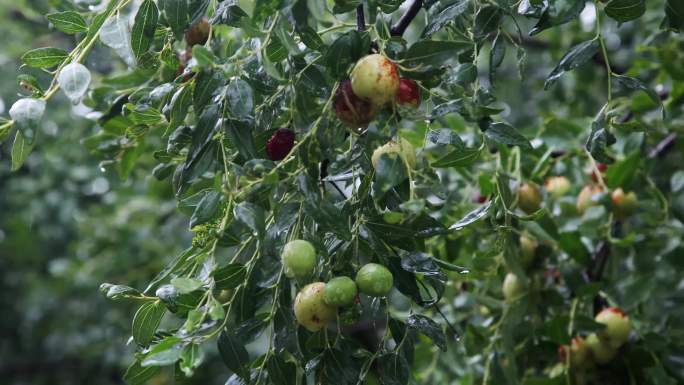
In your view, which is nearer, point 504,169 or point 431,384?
point 504,169

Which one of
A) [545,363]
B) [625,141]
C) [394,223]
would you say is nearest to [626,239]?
[625,141]

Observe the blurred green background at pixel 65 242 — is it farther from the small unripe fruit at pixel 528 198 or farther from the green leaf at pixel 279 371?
the green leaf at pixel 279 371

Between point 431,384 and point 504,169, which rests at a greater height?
point 504,169

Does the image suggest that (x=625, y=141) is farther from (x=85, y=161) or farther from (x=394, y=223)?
(x=85, y=161)

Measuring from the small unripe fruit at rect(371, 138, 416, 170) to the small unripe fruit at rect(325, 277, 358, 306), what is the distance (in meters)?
0.13

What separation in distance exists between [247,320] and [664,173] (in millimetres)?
1233

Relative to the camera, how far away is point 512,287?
1.54 metres

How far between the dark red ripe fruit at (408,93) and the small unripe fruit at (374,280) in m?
0.19

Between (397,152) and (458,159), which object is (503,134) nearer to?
(458,159)

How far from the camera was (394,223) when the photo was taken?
920mm

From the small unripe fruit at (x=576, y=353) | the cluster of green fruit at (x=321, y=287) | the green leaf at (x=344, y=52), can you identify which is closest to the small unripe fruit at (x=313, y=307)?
the cluster of green fruit at (x=321, y=287)

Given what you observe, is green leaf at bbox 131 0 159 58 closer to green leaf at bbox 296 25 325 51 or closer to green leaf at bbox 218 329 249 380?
green leaf at bbox 296 25 325 51

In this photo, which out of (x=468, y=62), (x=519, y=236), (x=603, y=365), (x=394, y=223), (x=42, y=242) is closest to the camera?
(x=394, y=223)

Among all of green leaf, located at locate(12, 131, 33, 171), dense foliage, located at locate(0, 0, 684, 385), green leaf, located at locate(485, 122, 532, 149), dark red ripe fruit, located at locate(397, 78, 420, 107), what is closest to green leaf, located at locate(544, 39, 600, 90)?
dense foliage, located at locate(0, 0, 684, 385)
